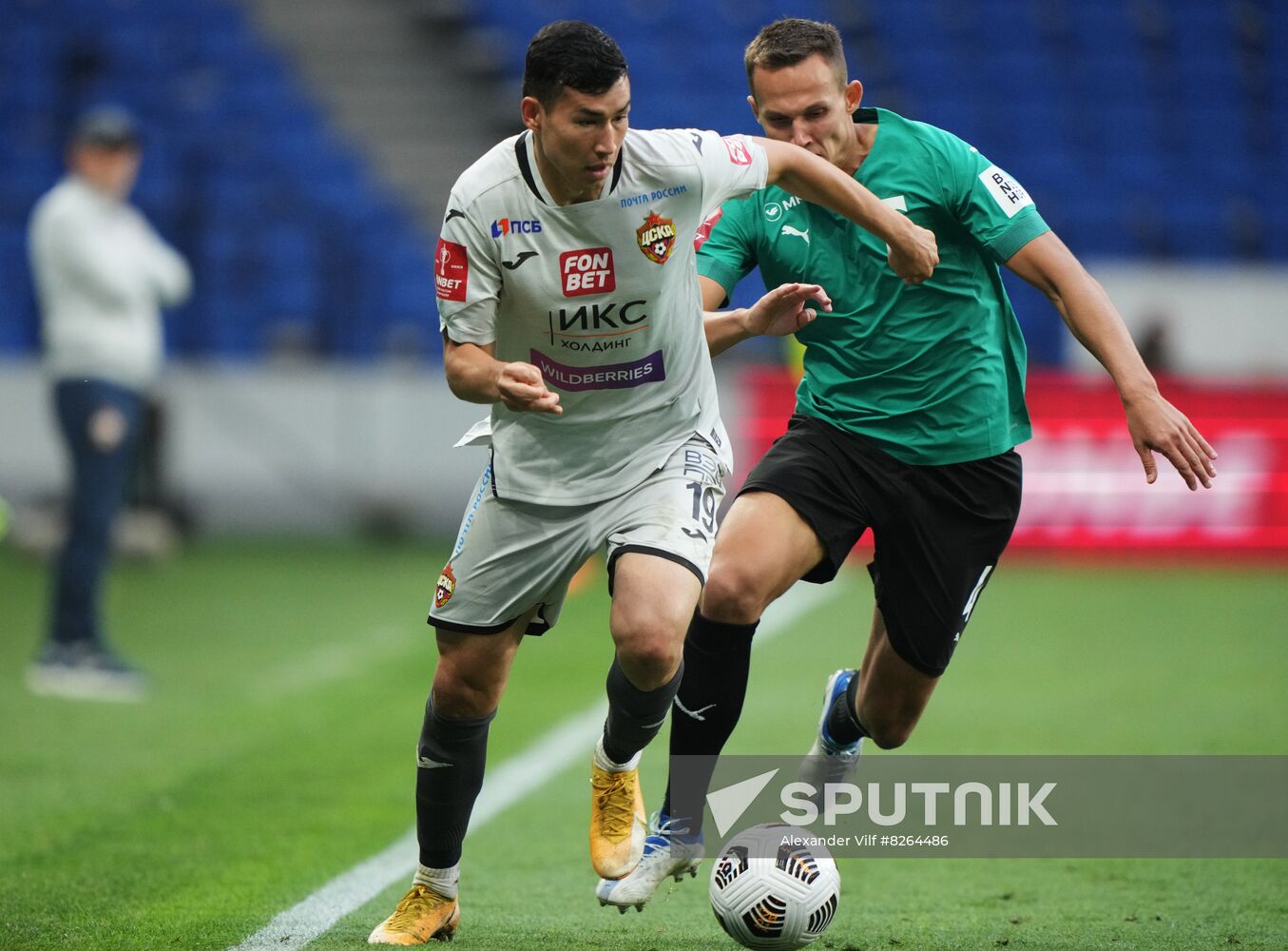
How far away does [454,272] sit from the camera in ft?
14.3

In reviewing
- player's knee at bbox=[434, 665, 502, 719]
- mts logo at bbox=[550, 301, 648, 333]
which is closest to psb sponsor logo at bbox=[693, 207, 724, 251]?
mts logo at bbox=[550, 301, 648, 333]

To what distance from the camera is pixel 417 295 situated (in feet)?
54.4

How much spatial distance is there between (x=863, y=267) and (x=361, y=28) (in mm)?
15336

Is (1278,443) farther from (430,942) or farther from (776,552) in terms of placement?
(430,942)

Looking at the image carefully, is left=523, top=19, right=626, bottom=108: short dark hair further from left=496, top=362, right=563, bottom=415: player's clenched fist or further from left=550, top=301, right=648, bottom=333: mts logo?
left=496, top=362, right=563, bottom=415: player's clenched fist

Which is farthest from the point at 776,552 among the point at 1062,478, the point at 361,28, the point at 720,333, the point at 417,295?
the point at 361,28

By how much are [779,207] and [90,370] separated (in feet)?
16.4

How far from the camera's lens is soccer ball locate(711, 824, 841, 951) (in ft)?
14.4

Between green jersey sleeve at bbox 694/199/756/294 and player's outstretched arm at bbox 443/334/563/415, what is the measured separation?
101 centimetres

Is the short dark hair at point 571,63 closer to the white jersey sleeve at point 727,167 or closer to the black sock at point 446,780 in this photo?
the white jersey sleeve at point 727,167

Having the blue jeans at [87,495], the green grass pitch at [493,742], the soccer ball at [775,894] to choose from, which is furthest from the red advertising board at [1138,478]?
the soccer ball at [775,894]

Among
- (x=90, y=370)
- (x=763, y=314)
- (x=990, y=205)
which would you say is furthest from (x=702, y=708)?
(x=90, y=370)

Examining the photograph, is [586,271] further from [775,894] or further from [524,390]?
[775,894]

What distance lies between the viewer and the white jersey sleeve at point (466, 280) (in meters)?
4.36
